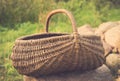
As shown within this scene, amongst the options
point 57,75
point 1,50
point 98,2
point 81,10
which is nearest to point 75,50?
point 57,75

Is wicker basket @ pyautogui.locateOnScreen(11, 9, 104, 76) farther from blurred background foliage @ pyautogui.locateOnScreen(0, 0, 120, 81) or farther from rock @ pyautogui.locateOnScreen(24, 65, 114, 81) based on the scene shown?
blurred background foliage @ pyautogui.locateOnScreen(0, 0, 120, 81)

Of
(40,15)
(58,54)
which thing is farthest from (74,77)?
(40,15)

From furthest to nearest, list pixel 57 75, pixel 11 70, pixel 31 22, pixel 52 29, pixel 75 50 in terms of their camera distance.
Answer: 1. pixel 31 22
2. pixel 52 29
3. pixel 11 70
4. pixel 57 75
5. pixel 75 50

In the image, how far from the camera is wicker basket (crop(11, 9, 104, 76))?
3746mm

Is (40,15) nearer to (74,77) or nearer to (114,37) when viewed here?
(114,37)

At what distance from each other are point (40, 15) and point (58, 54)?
5.39 m

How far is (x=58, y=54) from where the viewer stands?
12.4ft

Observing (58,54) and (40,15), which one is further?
(40,15)

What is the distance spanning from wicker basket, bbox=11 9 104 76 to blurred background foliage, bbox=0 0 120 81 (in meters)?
3.48

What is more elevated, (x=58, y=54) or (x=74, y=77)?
(x=58, y=54)

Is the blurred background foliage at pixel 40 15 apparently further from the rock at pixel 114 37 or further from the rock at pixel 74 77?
the rock at pixel 74 77

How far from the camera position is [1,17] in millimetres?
9352

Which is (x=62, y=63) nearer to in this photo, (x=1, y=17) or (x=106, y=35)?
(x=106, y=35)

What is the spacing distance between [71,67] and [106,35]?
291cm
